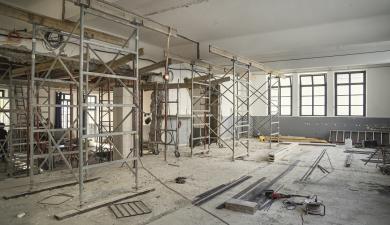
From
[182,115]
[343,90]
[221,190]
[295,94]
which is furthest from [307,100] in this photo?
[221,190]

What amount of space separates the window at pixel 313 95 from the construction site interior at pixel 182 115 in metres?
0.06

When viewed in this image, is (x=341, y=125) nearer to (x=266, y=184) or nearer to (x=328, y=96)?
(x=328, y=96)

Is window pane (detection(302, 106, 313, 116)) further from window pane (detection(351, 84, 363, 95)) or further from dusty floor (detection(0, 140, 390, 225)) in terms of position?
dusty floor (detection(0, 140, 390, 225))

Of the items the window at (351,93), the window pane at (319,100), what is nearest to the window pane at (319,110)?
the window pane at (319,100)

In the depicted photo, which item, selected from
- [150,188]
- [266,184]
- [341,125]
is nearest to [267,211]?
[266,184]

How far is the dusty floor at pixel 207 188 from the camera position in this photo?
3.85 meters

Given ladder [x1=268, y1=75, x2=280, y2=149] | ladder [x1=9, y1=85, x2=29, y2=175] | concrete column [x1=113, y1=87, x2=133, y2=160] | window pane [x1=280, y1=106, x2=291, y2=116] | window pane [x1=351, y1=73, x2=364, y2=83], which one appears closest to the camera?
ladder [x1=9, y1=85, x2=29, y2=175]

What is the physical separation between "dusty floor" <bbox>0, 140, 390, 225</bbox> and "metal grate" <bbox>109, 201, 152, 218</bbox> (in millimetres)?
97

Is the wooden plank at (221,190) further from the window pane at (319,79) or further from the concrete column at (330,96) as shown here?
the window pane at (319,79)

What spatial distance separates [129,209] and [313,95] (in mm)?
13568

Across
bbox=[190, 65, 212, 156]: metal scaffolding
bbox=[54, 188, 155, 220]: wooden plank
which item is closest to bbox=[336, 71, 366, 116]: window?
bbox=[190, 65, 212, 156]: metal scaffolding

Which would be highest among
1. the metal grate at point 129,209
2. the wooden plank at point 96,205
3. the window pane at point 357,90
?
the window pane at point 357,90

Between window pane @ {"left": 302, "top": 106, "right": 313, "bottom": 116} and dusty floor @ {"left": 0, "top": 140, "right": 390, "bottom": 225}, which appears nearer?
dusty floor @ {"left": 0, "top": 140, "right": 390, "bottom": 225}

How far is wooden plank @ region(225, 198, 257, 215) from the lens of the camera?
13.5 feet
